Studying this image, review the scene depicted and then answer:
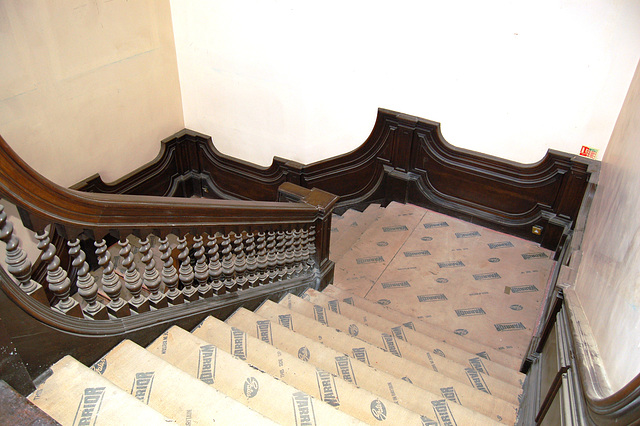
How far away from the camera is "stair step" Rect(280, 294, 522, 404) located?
2664 millimetres

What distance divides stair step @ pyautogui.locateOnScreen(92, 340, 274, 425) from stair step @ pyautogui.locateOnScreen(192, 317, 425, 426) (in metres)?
0.49

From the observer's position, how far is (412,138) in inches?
178

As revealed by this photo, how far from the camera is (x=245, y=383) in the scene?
6.23ft

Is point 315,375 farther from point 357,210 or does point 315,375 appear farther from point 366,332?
point 357,210

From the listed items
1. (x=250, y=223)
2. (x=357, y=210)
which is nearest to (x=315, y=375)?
(x=250, y=223)

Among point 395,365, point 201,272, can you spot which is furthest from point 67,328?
point 395,365

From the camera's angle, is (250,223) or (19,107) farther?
(19,107)

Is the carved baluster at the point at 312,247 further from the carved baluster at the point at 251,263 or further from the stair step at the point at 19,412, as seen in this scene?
the stair step at the point at 19,412

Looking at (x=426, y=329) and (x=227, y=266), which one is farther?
(x=426, y=329)

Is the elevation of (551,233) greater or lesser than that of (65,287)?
lesser

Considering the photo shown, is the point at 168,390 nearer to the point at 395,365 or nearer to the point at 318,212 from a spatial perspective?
the point at 395,365

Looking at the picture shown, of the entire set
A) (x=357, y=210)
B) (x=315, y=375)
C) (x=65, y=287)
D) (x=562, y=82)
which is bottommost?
(x=357, y=210)

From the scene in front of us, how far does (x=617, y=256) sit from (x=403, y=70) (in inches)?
105

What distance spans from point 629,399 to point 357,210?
3986 millimetres
